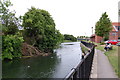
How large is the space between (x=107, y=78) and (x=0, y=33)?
1405 centimetres

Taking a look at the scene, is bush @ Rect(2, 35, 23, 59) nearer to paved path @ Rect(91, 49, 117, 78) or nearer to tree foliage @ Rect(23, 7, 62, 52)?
tree foliage @ Rect(23, 7, 62, 52)

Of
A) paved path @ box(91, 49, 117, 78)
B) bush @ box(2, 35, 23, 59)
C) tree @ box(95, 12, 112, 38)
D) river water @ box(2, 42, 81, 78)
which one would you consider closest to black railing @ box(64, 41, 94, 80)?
paved path @ box(91, 49, 117, 78)

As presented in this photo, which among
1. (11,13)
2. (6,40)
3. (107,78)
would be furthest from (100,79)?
(11,13)

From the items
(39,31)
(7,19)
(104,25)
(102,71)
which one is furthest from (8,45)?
(104,25)

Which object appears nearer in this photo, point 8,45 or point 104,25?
point 8,45

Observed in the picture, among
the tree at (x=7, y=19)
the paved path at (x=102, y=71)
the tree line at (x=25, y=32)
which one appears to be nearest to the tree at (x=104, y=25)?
the tree line at (x=25, y=32)

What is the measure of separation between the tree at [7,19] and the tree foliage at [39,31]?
6.63 ft

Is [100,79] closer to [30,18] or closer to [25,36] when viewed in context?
[30,18]

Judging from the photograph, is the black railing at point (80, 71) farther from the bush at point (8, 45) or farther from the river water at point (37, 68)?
the bush at point (8, 45)

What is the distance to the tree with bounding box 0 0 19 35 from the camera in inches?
658

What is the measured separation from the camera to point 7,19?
57.5 ft

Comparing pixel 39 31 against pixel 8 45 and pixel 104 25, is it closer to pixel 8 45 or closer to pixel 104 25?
pixel 8 45

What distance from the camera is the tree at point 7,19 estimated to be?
16.7 metres

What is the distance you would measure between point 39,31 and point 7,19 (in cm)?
562
